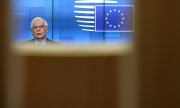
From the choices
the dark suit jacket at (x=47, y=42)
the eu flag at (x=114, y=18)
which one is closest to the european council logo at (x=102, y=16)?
the eu flag at (x=114, y=18)

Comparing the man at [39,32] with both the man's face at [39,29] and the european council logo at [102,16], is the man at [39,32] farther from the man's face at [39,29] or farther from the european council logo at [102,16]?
the european council logo at [102,16]

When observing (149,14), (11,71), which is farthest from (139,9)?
(11,71)

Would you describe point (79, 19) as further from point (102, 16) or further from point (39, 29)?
point (39, 29)

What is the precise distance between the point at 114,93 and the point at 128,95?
8 centimetres

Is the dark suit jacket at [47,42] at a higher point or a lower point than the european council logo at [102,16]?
lower

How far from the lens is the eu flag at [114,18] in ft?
5.38

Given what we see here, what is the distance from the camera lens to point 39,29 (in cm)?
164

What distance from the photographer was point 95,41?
1.66 m

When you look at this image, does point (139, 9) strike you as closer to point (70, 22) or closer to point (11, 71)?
Result: point (70, 22)

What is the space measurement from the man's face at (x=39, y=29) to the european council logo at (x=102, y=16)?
198mm

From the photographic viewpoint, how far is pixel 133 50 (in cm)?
167

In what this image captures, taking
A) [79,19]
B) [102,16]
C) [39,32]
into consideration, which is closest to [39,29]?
[39,32]

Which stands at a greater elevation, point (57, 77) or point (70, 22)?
point (70, 22)

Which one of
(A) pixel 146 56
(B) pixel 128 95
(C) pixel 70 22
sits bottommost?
(B) pixel 128 95
